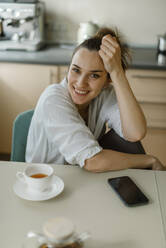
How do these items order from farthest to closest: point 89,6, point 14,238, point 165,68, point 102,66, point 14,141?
point 89,6 < point 165,68 < point 14,141 < point 102,66 < point 14,238

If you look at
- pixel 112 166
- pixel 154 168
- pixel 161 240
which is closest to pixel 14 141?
pixel 112 166

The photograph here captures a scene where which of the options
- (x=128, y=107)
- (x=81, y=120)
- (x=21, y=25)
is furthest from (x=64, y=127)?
(x=21, y=25)

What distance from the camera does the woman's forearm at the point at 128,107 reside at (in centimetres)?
147

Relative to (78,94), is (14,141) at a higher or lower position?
lower

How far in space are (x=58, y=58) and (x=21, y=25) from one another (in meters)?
0.58

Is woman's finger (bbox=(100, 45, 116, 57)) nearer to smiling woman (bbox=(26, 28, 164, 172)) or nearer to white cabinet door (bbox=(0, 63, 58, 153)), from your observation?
smiling woman (bbox=(26, 28, 164, 172))

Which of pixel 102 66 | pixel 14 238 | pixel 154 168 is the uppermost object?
pixel 102 66

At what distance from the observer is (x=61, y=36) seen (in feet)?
10.6

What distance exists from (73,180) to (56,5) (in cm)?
227

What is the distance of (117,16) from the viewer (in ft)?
10.3

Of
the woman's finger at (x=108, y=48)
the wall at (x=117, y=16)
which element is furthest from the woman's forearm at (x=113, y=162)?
the wall at (x=117, y=16)

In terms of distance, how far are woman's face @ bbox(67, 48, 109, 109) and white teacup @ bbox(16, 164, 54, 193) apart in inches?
16.6

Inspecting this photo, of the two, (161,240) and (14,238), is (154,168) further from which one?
(14,238)

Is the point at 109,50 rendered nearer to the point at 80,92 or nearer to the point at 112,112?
the point at 80,92
